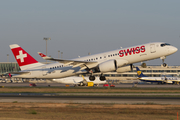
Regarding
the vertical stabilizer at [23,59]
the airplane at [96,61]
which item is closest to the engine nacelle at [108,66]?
the airplane at [96,61]

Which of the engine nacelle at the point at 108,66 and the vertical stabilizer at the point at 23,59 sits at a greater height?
the vertical stabilizer at the point at 23,59

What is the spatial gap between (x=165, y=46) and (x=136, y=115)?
23.0 meters

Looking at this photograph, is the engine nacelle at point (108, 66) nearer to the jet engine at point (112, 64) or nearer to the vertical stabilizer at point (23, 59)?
the jet engine at point (112, 64)

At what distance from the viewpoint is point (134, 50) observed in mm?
45688

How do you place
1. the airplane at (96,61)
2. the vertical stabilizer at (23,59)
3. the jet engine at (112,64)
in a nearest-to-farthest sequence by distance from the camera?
1. the airplane at (96,61)
2. the jet engine at (112,64)
3. the vertical stabilizer at (23,59)

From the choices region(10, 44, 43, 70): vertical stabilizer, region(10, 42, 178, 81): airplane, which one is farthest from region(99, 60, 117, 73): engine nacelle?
region(10, 44, 43, 70): vertical stabilizer

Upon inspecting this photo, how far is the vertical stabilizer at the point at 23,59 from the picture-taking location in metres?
56.8

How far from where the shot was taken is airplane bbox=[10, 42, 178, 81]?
148 feet

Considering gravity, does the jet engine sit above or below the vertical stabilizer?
below

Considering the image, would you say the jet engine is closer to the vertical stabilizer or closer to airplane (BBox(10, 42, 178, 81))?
airplane (BBox(10, 42, 178, 81))

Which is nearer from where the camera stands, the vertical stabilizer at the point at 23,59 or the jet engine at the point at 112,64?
the jet engine at the point at 112,64

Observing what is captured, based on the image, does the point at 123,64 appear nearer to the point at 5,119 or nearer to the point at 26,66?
the point at 26,66

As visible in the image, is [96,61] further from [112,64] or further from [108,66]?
[112,64]

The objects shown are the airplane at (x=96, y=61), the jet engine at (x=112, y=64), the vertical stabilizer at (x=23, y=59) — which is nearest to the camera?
the airplane at (x=96, y=61)
